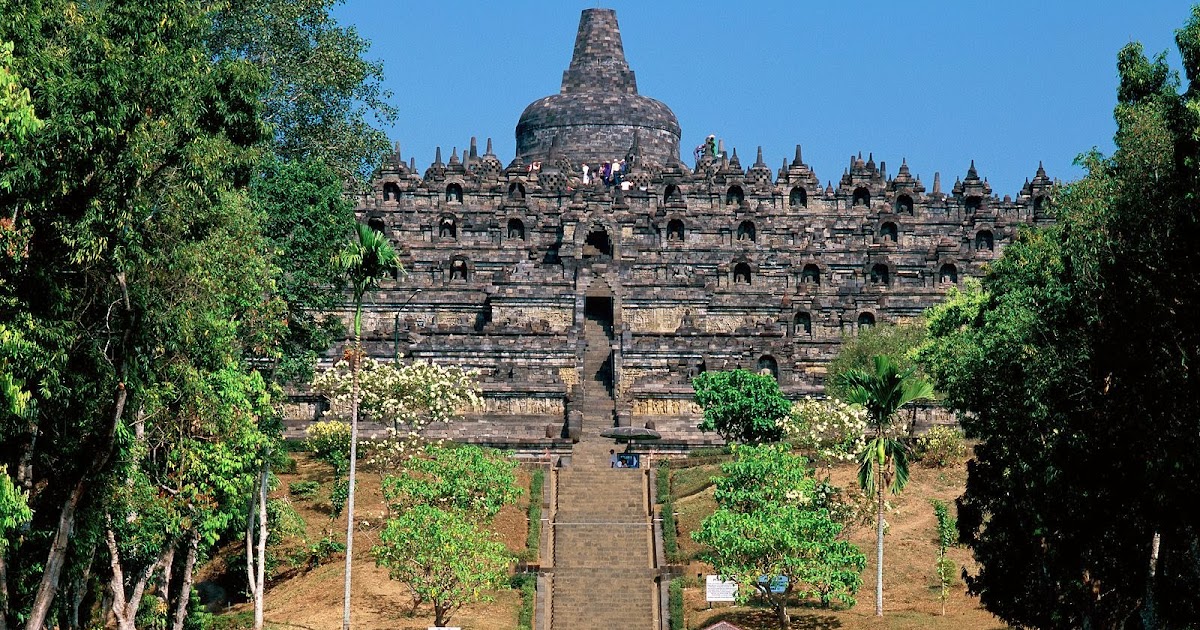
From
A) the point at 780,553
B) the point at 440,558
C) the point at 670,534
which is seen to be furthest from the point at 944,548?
the point at 440,558

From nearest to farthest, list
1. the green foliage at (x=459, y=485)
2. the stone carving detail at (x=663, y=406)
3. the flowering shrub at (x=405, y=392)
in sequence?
the green foliage at (x=459, y=485), the flowering shrub at (x=405, y=392), the stone carving detail at (x=663, y=406)

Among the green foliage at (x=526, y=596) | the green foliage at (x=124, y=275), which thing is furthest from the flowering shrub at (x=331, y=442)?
the green foliage at (x=124, y=275)

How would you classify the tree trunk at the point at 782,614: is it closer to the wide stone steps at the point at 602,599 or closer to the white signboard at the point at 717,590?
the white signboard at the point at 717,590

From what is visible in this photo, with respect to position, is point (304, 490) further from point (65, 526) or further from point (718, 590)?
point (65, 526)

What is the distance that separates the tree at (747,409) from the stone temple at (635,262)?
4652 mm

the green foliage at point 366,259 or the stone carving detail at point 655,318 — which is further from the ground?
the stone carving detail at point 655,318

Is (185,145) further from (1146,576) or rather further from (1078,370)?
(1146,576)

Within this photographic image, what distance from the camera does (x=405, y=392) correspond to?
208 ft

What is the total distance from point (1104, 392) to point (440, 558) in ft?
66.5

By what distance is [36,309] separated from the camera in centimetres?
3197

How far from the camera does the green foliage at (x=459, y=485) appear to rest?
5259cm

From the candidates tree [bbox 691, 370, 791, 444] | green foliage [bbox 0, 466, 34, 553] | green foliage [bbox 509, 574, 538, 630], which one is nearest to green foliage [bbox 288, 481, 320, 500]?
green foliage [bbox 509, 574, 538, 630]

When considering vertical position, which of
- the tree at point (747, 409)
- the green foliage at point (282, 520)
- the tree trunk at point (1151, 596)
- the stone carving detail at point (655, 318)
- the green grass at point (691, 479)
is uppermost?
the stone carving detail at point (655, 318)

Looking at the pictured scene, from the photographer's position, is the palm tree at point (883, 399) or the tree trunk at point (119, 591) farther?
the palm tree at point (883, 399)
